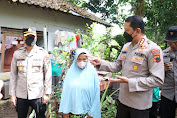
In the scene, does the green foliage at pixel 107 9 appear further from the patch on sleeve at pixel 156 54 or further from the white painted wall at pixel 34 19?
the patch on sleeve at pixel 156 54

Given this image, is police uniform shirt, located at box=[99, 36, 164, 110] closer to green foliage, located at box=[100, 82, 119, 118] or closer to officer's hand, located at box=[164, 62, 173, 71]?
officer's hand, located at box=[164, 62, 173, 71]

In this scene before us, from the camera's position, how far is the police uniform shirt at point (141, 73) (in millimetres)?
1547

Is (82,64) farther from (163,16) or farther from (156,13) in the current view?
(156,13)

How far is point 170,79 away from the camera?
212cm

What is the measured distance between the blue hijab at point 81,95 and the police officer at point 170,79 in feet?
3.32

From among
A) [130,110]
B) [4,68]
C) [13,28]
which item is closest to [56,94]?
[130,110]

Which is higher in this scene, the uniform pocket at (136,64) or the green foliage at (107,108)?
the uniform pocket at (136,64)

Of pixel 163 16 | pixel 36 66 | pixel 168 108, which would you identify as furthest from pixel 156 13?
pixel 36 66

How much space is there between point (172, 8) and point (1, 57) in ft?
25.4

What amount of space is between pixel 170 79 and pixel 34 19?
542 cm

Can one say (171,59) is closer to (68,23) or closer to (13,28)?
(13,28)

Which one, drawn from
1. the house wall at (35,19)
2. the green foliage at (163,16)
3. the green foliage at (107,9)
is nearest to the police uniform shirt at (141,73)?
the house wall at (35,19)

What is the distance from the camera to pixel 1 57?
511 centimetres

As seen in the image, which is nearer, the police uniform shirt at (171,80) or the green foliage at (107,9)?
the police uniform shirt at (171,80)
